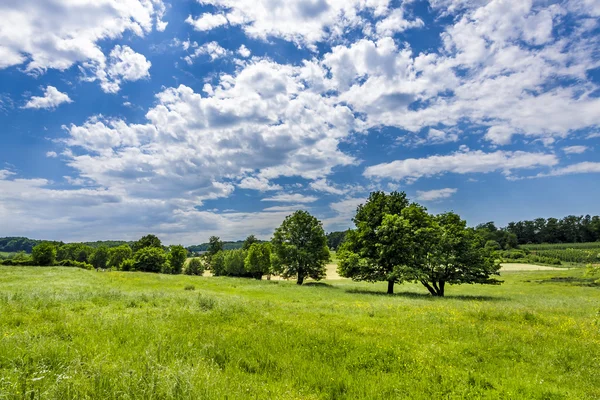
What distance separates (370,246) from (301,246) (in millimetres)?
19242

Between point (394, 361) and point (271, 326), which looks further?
point (271, 326)

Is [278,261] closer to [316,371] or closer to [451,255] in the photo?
[451,255]

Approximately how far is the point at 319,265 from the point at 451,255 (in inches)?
952

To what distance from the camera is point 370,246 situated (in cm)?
3869

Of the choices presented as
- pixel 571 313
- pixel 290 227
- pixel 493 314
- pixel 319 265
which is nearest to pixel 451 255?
pixel 571 313

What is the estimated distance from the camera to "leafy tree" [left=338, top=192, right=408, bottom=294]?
37.2m

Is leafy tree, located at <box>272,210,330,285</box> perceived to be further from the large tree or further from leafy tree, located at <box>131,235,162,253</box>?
leafy tree, located at <box>131,235,162,253</box>

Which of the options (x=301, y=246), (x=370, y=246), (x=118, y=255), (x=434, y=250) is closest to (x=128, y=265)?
(x=118, y=255)

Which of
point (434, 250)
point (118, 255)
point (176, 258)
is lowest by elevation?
point (118, 255)

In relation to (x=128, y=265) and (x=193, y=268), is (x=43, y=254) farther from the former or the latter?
(x=193, y=268)

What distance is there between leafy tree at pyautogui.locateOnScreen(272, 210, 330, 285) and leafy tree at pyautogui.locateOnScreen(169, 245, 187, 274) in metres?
62.3

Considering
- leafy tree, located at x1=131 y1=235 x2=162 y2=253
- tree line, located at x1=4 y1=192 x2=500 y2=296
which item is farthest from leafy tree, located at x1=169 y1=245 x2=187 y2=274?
tree line, located at x1=4 y1=192 x2=500 y2=296

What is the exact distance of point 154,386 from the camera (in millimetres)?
6141

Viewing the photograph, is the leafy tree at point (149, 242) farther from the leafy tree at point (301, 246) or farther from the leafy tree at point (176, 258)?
the leafy tree at point (301, 246)
